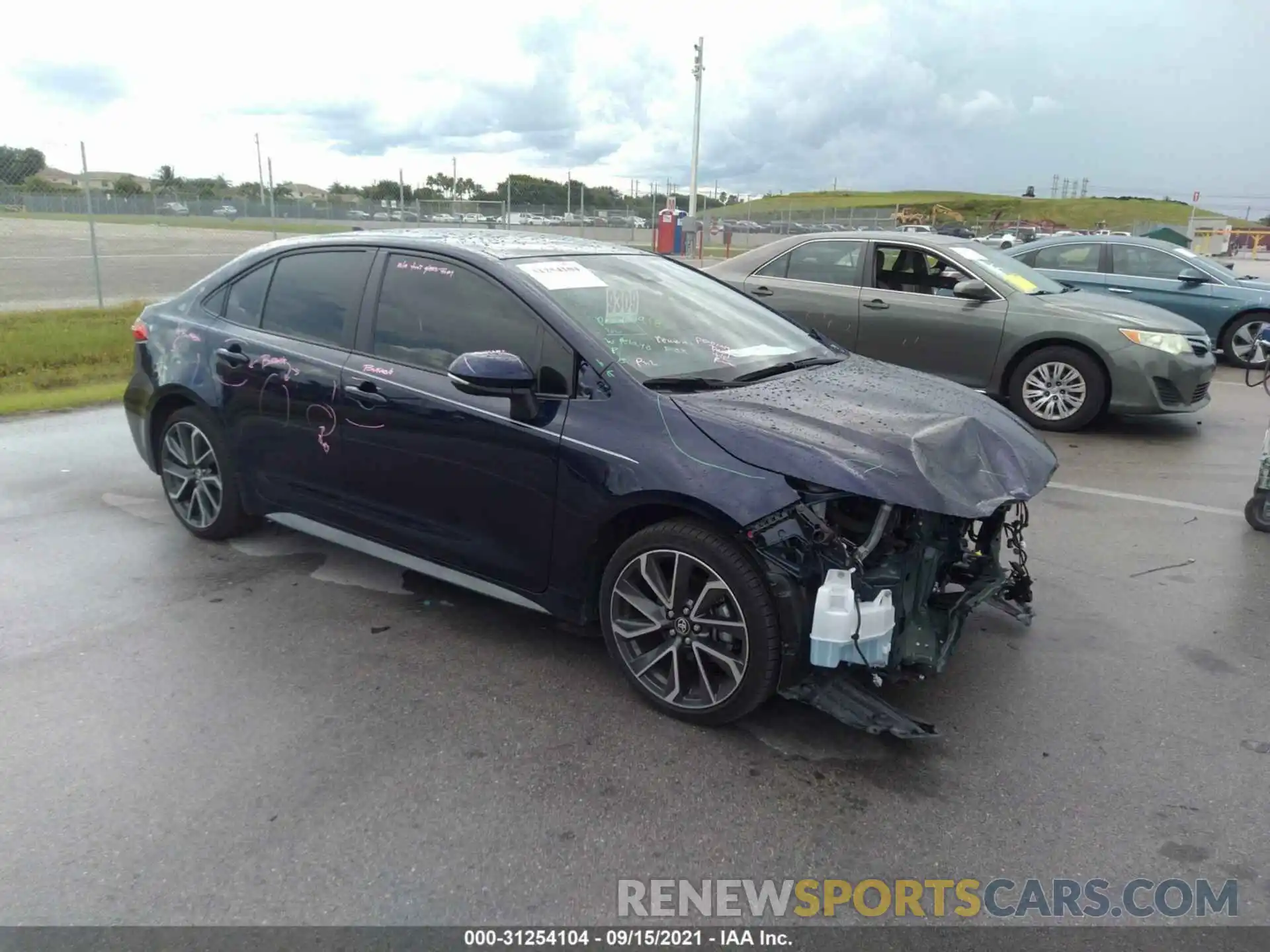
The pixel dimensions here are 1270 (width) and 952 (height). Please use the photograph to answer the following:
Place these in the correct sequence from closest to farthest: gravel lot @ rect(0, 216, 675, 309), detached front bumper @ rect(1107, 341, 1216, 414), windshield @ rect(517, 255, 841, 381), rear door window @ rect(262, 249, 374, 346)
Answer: windshield @ rect(517, 255, 841, 381) → rear door window @ rect(262, 249, 374, 346) → detached front bumper @ rect(1107, 341, 1216, 414) → gravel lot @ rect(0, 216, 675, 309)

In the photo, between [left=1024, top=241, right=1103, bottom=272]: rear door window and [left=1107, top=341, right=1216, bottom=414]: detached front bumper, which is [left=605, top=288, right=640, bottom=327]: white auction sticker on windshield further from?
[left=1024, top=241, right=1103, bottom=272]: rear door window

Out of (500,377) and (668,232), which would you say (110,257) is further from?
(500,377)

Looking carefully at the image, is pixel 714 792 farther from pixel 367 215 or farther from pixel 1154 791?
pixel 367 215

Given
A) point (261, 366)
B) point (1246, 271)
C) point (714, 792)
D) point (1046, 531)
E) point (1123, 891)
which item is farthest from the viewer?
point (1246, 271)

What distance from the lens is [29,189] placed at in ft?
82.9

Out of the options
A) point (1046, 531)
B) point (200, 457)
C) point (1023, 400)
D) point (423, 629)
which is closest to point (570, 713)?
point (423, 629)

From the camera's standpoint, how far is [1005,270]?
8531 millimetres

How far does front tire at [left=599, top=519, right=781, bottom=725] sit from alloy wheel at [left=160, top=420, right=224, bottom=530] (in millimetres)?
2534

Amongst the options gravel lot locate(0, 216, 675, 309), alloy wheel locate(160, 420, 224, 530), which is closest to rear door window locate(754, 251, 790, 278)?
gravel lot locate(0, 216, 675, 309)

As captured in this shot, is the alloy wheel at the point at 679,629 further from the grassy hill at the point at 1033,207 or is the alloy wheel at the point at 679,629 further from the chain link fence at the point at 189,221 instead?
the grassy hill at the point at 1033,207

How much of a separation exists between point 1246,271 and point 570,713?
30.9m

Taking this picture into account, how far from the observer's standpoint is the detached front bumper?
771 cm

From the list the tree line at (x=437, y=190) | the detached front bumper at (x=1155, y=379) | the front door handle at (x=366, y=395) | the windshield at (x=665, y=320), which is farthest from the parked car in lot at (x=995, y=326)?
the tree line at (x=437, y=190)

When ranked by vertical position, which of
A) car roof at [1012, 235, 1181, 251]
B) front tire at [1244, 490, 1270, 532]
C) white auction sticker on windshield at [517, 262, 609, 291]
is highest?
car roof at [1012, 235, 1181, 251]
